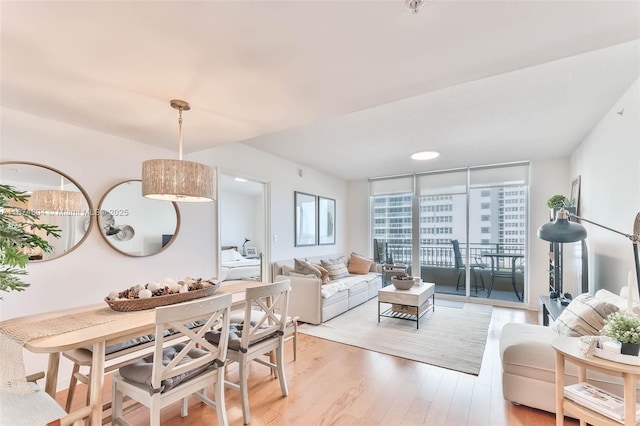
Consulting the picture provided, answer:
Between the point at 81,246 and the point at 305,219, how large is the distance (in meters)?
3.39

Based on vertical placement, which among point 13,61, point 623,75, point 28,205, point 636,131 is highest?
point 623,75

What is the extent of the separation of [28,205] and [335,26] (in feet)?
8.53

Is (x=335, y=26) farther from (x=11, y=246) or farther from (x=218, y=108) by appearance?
(x=11, y=246)

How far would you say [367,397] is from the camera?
7.41ft

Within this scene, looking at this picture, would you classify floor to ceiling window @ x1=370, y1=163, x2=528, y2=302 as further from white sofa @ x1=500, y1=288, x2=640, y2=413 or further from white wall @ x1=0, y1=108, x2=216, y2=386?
white wall @ x1=0, y1=108, x2=216, y2=386

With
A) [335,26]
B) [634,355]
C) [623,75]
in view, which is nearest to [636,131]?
[623,75]

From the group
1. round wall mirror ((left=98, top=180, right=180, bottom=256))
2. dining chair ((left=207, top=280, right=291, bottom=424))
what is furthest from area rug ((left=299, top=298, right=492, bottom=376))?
round wall mirror ((left=98, top=180, right=180, bottom=256))

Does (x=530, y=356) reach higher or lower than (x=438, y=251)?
lower

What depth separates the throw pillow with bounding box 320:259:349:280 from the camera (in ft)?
16.3

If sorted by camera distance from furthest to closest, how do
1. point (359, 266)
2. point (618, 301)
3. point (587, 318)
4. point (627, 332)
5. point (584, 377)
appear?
point (359, 266)
point (618, 301)
point (587, 318)
point (584, 377)
point (627, 332)

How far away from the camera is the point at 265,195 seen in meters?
4.53

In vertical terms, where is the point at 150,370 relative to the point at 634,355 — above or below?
below

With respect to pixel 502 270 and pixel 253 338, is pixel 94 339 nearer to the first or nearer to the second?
pixel 253 338

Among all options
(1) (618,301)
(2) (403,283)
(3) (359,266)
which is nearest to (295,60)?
(1) (618,301)
